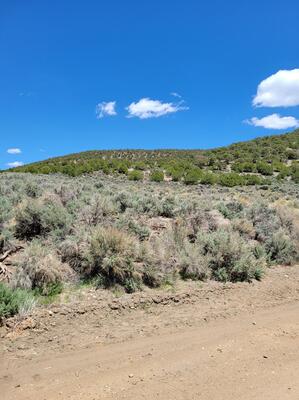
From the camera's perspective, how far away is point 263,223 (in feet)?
38.1

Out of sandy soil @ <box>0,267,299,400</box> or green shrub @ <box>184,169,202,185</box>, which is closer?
sandy soil @ <box>0,267,299,400</box>

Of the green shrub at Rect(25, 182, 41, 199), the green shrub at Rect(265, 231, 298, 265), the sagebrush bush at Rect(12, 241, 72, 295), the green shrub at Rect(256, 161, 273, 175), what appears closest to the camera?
the sagebrush bush at Rect(12, 241, 72, 295)

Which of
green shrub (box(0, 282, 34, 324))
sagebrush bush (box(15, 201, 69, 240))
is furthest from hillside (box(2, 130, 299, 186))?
green shrub (box(0, 282, 34, 324))

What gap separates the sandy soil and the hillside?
88.5 ft

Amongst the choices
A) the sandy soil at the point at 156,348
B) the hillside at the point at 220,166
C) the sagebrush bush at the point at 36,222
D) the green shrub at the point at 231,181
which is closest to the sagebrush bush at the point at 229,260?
the sandy soil at the point at 156,348

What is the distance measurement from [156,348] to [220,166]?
139 feet

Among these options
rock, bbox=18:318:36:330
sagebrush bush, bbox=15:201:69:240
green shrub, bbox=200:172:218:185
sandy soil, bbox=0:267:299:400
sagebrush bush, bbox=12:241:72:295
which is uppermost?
green shrub, bbox=200:172:218:185

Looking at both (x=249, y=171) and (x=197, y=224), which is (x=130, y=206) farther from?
(x=249, y=171)

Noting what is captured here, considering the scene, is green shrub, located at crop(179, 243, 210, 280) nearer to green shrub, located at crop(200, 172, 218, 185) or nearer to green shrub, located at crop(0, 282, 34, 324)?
green shrub, located at crop(0, 282, 34, 324)

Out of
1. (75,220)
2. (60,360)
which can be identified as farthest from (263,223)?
(60,360)

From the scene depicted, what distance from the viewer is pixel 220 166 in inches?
1822

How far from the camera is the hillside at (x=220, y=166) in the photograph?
3569 centimetres

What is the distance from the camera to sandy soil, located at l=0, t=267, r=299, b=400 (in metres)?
4.27

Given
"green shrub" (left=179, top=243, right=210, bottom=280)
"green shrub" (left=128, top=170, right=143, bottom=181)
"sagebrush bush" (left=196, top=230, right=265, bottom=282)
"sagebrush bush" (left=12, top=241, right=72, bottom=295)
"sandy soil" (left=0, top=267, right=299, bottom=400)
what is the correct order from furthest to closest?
1. "green shrub" (left=128, top=170, right=143, bottom=181)
2. "sagebrush bush" (left=196, top=230, right=265, bottom=282)
3. "green shrub" (left=179, top=243, right=210, bottom=280)
4. "sagebrush bush" (left=12, top=241, right=72, bottom=295)
5. "sandy soil" (left=0, top=267, right=299, bottom=400)
